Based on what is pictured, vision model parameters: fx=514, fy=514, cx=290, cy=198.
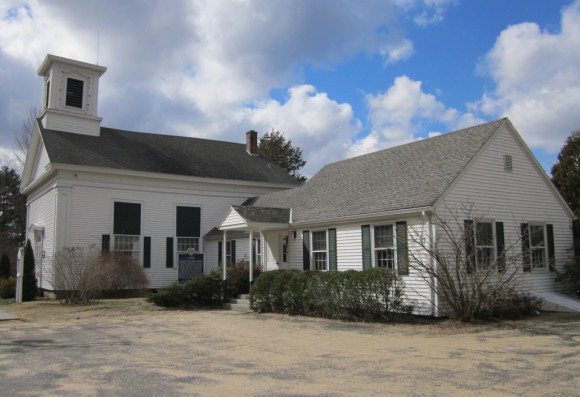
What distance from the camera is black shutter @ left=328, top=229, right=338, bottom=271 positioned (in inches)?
705

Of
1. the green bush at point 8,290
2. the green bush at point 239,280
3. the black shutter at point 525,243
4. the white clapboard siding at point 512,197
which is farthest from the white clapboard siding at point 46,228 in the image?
the black shutter at point 525,243

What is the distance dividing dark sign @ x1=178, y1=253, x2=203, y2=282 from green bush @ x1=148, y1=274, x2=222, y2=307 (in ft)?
20.7

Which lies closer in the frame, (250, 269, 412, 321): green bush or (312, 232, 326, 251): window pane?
(250, 269, 412, 321): green bush

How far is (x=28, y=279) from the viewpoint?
23281 millimetres

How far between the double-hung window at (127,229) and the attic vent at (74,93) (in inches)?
260

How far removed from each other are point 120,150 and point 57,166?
14.2 feet

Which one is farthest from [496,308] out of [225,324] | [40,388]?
[40,388]

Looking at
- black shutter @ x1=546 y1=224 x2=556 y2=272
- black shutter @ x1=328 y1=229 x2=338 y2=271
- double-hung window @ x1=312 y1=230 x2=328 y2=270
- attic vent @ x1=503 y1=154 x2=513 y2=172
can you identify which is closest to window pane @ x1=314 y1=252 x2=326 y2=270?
double-hung window @ x1=312 y1=230 x2=328 y2=270

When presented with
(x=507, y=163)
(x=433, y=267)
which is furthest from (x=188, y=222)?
(x=507, y=163)

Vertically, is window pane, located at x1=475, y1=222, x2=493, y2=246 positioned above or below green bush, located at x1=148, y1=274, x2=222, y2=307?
above

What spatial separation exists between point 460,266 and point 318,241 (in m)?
6.11

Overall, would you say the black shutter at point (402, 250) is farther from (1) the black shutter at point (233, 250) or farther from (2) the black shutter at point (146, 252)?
(2) the black shutter at point (146, 252)

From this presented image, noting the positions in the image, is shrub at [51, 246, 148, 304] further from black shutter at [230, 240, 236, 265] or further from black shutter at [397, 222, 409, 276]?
black shutter at [397, 222, 409, 276]

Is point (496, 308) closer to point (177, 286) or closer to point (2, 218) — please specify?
point (177, 286)
